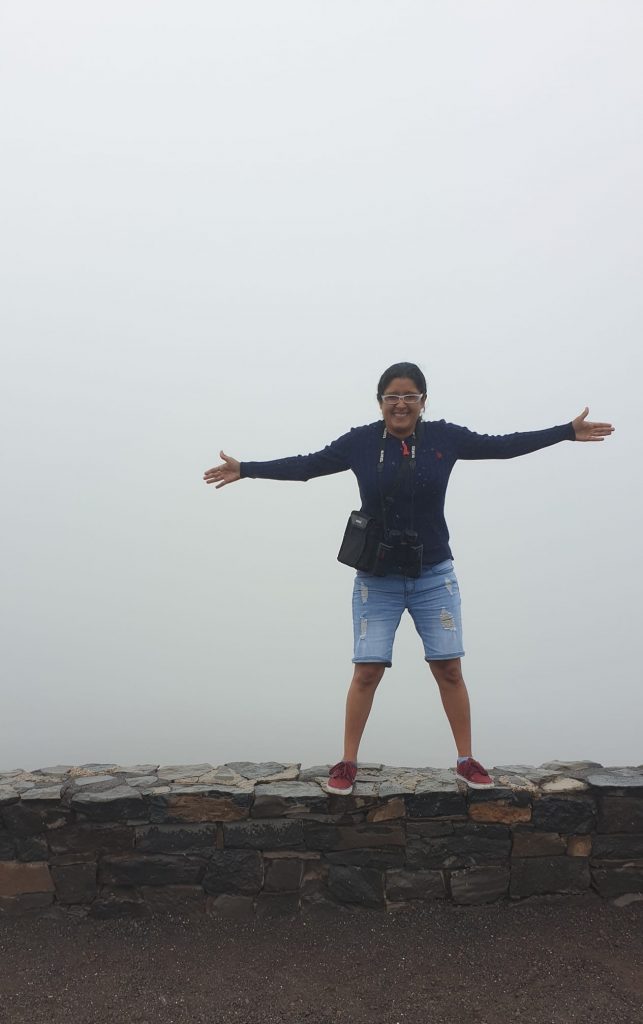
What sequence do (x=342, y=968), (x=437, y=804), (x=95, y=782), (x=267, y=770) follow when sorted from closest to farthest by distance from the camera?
1. (x=342, y=968)
2. (x=437, y=804)
3. (x=95, y=782)
4. (x=267, y=770)

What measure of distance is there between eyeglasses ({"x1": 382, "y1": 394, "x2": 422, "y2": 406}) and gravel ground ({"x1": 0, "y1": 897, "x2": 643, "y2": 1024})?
7.71 ft

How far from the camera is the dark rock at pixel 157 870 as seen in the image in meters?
3.67

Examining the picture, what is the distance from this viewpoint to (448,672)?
3.49m

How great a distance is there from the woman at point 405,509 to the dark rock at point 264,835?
0.92ft

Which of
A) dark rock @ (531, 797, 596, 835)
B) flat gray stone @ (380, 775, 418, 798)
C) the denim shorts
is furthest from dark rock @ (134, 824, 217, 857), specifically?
dark rock @ (531, 797, 596, 835)

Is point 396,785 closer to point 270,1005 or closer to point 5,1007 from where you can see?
point 270,1005

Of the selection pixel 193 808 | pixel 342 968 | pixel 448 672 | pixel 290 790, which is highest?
pixel 448 672

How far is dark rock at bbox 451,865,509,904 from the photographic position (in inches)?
143

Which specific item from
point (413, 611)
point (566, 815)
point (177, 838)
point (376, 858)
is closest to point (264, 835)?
point (177, 838)

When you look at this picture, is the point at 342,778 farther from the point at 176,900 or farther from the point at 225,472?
the point at 225,472

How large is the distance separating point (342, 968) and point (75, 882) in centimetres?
135

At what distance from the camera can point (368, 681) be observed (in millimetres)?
3508

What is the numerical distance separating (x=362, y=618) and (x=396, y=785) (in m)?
0.88

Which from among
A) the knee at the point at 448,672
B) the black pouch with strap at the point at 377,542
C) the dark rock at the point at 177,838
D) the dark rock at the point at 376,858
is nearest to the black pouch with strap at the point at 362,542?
the black pouch with strap at the point at 377,542
